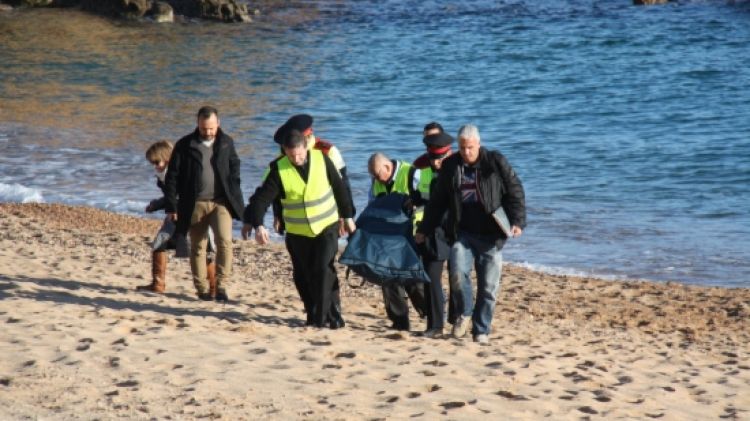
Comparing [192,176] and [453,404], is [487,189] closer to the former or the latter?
[453,404]

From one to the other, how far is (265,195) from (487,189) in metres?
1.57

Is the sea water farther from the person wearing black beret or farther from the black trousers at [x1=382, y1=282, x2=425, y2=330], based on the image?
the person wearing black beret

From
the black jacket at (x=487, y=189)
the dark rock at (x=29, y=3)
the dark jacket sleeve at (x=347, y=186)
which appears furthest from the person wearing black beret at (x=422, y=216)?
the dark rock at (x=29, y=3)

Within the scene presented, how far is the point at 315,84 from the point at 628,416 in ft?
81.8

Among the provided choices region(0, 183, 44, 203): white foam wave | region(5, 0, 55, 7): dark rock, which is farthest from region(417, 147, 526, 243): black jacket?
region(5, 0, 55, 7): dark rock

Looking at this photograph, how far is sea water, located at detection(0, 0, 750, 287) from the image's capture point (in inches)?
687

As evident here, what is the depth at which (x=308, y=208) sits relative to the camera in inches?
361

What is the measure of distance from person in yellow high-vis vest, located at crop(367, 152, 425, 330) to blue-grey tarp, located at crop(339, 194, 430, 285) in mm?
103

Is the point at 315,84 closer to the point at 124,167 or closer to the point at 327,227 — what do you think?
the point at 124,167

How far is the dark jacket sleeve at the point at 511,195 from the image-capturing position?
894cm

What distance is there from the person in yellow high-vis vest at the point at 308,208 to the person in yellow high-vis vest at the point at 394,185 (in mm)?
318

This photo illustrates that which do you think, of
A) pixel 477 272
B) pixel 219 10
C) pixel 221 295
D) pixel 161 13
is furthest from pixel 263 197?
pixel 161 13

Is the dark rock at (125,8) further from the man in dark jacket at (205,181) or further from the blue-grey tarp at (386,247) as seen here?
the blue-grey tarp at (386,247)

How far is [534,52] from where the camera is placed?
118 feet
